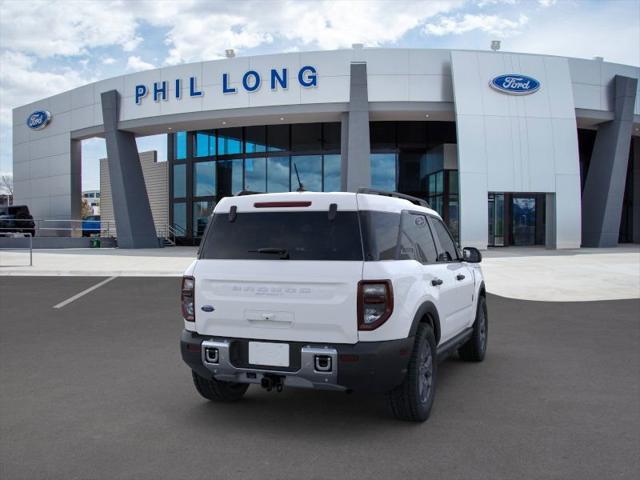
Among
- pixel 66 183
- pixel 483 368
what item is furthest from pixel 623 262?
pixel 66 183

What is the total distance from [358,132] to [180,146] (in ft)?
52.3

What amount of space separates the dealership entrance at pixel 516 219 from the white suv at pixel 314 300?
91.4ft

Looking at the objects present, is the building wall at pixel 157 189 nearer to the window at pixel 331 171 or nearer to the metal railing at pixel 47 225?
the metal railing at pixel 47 225

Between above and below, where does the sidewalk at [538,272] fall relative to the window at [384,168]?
below

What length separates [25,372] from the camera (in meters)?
5.99

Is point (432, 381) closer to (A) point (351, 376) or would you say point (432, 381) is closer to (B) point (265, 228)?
(A) point (351, 376)

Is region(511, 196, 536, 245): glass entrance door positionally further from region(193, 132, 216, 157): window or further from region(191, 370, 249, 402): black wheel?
region(191, 370, 249, 402): black wheel

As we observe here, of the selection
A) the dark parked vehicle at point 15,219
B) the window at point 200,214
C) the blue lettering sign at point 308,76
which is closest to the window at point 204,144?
the window at point 200,214

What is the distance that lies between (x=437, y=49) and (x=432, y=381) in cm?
2333

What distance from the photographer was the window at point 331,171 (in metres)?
31.5

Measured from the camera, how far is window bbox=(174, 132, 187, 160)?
36312 mm

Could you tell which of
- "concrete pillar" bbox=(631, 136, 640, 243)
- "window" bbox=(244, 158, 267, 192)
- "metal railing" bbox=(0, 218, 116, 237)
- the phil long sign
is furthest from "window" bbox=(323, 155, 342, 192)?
"concrete pillar" bbox=(631, 136, 640, 243)

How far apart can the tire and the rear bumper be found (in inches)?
6.0

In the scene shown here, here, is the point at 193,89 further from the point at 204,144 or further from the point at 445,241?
the point at 445,241
